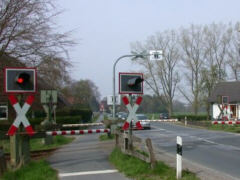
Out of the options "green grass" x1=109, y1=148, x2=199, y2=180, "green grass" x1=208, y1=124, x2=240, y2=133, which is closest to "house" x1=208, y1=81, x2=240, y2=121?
"green grass" x1=208, y1=124, x2=240, y2=133

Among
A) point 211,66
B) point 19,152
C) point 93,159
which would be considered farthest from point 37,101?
point 211,66

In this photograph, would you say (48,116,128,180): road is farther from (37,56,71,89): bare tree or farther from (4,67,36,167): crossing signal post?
(37,56,71,89): bare tree

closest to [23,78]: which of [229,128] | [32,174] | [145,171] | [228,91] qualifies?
[32,174]

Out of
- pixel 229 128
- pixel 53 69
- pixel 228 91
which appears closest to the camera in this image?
pixel 53 69

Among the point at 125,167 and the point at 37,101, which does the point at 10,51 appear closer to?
the point at 37,101

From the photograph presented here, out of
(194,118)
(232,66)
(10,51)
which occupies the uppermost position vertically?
(232,66)

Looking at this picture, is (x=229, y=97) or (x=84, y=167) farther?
(x=229, y=97)

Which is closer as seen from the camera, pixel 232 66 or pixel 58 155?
pixel 58 155

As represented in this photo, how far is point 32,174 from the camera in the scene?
28.5ft

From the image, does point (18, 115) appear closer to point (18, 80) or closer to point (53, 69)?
point (18, 80)

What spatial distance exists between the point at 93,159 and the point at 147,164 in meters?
3.14

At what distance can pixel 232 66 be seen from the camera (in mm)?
61688

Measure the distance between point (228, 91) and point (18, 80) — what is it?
50.6 m

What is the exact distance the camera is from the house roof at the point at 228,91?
5334 centimetres
